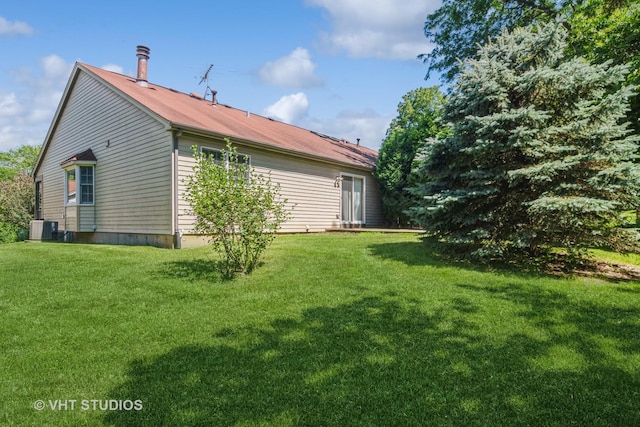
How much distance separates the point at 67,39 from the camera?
39.3ft

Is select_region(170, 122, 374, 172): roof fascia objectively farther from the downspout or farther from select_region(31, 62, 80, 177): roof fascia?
select_region(31, 62, 80, 177): roof fascia

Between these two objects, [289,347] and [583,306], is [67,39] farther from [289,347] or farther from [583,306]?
[583,306]

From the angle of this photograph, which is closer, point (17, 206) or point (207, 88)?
point (207, 88)

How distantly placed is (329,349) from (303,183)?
32.0ft

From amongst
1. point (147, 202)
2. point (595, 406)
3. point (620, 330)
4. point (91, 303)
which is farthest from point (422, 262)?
point (147, 202)

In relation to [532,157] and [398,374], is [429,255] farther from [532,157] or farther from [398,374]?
[398,374]

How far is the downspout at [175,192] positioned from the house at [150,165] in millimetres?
25

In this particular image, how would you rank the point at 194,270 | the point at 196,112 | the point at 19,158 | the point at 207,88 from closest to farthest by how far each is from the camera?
the point at 194,270, the point at 196,112, the point at 207,88, the point at 19,158

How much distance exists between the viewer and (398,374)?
281cm

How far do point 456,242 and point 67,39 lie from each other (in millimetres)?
13306

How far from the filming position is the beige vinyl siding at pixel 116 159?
9914 millimetres

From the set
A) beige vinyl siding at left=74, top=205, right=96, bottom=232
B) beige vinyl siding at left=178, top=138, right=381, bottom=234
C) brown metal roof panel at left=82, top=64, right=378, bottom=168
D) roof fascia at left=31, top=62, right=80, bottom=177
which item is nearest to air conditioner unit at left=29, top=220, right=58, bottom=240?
beige vinyl siding at left=74, top=205, right=96, bottom=232

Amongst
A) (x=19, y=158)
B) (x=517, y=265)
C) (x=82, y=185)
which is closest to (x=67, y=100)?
(x=82, y=185)

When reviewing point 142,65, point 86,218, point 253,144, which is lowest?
point 86,218
